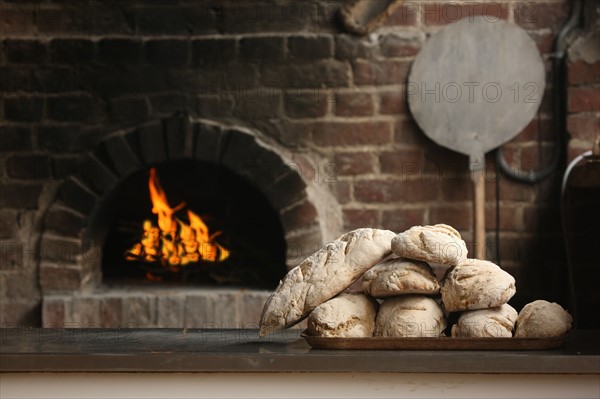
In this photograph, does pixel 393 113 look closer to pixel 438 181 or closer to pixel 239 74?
pixel 438 181

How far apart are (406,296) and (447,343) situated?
139mm

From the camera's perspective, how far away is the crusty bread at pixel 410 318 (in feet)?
5.57

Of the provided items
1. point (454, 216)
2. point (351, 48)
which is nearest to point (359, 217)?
point (454, 216)

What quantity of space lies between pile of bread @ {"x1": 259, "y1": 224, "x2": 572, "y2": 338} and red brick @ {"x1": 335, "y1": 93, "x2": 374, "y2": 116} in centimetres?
170

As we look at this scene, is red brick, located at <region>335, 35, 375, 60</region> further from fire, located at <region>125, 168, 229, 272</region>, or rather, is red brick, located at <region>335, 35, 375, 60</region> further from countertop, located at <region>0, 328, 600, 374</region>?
countertop, located at <region>0, 328, 600, 374</region>

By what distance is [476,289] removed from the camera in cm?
170

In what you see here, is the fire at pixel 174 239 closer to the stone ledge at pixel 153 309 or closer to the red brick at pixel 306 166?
the stone ledge at pixel 153 309

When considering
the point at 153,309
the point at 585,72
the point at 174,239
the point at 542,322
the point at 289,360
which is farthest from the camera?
the point at 174,239

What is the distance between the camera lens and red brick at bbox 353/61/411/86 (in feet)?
11.4

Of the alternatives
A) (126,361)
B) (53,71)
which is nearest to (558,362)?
(126,361)

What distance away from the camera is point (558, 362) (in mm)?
1563

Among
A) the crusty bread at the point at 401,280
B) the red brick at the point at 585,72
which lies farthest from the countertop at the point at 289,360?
the red brick at the point at 585,72

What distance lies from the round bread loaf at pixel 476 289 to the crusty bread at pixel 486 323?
19 millimetres

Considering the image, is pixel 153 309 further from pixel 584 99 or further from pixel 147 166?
pixel 584 99
